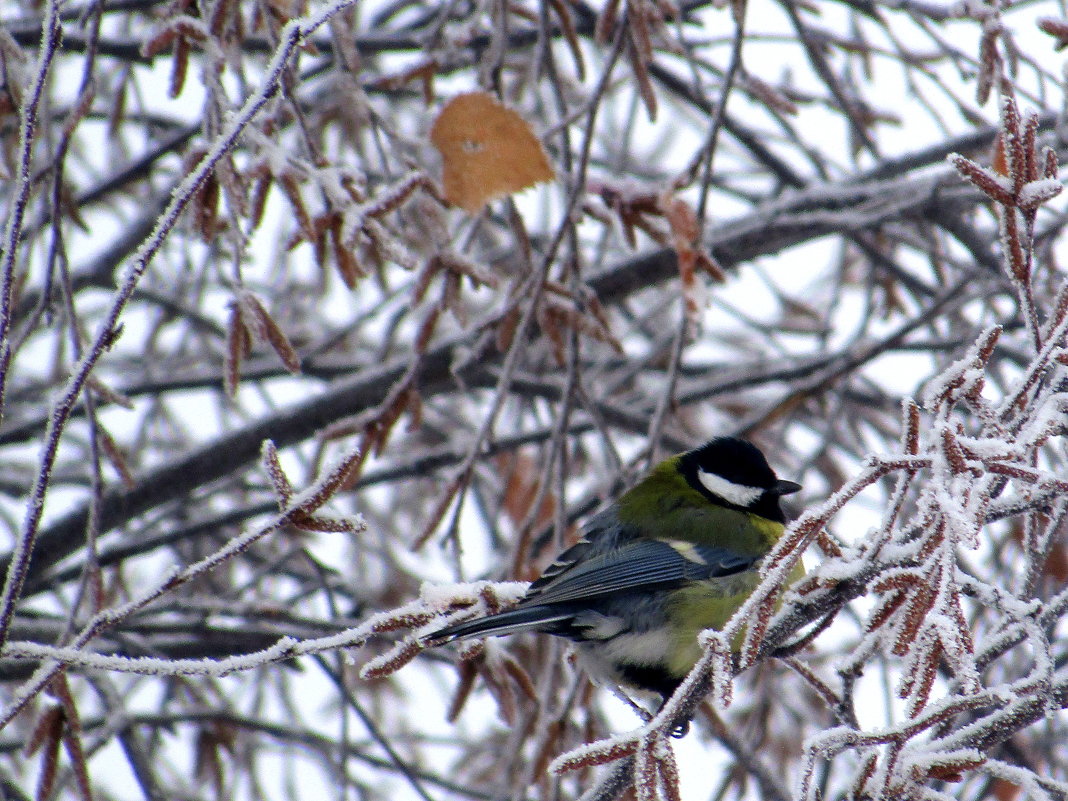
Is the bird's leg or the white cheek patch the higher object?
the white cheek patch

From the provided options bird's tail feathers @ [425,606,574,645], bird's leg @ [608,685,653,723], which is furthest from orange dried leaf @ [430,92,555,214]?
bird's leg @ [608,685,653,723]

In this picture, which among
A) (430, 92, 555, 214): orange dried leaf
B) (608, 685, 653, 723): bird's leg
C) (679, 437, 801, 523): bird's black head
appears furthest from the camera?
(679, 437, 801, 523): bird's black head

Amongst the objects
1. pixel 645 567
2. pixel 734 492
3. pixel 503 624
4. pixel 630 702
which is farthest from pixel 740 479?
pixel 503 624

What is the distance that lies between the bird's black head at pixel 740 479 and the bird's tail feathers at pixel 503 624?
37.8 inches

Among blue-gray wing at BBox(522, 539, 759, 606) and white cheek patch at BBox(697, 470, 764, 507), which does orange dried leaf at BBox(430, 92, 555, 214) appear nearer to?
blue-gray wing at BBox(522, 539, 759, 606)

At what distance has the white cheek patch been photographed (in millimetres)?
3527

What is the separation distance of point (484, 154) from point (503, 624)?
3.34ft

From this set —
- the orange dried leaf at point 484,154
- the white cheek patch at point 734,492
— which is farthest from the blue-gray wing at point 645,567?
the orange dried leaf at point 484,154

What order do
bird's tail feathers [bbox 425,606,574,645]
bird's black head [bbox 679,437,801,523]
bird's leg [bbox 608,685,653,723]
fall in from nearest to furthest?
bird's tail feathers [bbox 425,606,574,645]
bird's leg [bbox 608,685,653,723]
bird's black head [bbox 679,437,801,523]

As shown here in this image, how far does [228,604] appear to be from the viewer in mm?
3369

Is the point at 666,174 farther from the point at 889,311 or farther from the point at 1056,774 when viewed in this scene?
the point at 1056,774

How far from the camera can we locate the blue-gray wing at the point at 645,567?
284cm

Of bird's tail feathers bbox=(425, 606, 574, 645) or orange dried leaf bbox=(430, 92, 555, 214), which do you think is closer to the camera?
bird's tail feathers bbox=(425, 606, 574, 645)

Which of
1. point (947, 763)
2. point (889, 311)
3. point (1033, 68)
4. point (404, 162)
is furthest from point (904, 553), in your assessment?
point (889, 311)
